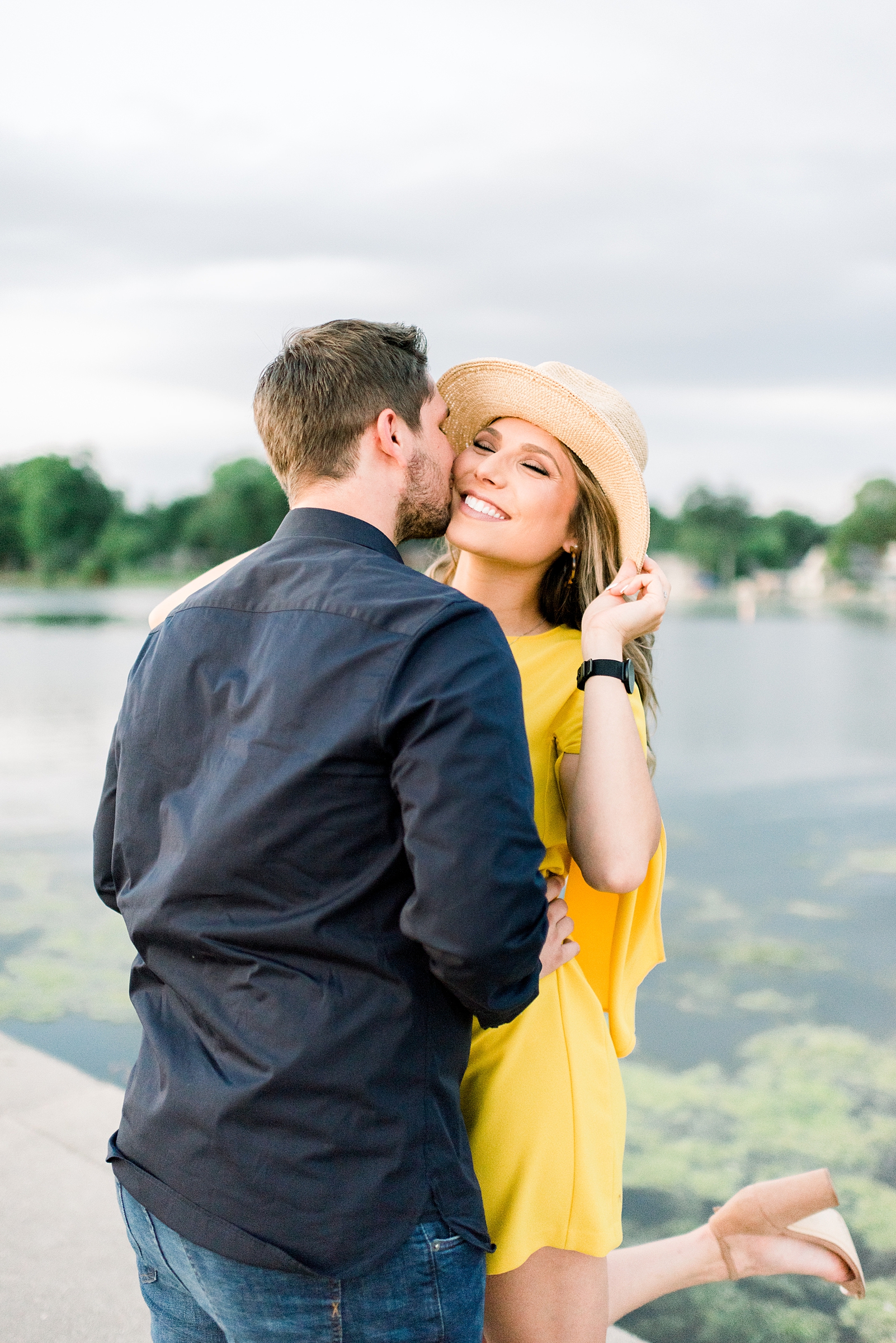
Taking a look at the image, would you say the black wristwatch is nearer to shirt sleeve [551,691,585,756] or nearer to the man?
shirt sleeve [551,691,585,756]

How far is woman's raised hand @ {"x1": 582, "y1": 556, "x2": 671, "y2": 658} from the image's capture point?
83.2 inches

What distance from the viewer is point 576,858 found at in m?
2.04

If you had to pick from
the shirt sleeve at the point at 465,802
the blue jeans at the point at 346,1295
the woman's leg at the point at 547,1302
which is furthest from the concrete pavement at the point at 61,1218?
the shirt sleeve at the point at 465,802

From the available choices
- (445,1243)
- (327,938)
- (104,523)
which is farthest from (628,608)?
(104,523)

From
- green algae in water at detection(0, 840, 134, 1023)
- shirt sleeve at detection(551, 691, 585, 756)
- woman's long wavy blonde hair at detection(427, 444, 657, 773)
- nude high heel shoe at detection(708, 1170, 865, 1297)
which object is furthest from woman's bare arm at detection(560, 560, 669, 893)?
green algae in water at detection(0, 840, 134, 1023)

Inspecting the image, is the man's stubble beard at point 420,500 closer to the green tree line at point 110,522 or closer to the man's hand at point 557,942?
the man's hand at point 557,942

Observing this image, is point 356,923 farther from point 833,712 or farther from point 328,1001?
point 833,712

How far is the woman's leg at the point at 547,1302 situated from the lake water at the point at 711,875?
245cm

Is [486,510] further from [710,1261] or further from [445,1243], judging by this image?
[710,1261]

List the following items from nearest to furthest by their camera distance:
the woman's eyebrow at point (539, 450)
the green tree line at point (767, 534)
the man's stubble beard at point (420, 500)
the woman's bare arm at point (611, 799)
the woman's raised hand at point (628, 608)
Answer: the man's stubble beard at point (420, 500), the woman's bare arm at point (611, 799), the woman's raised hand at point (628, 608), the woman's eyebrow at point (539, 450), the green tree line at point (767, 534)

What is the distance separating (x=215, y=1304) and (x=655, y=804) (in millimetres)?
1040

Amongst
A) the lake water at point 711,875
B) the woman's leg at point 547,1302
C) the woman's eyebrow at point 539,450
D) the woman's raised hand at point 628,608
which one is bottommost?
the lake water at point 711,875

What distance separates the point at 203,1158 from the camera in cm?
150

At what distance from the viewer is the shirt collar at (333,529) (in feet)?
5.45
